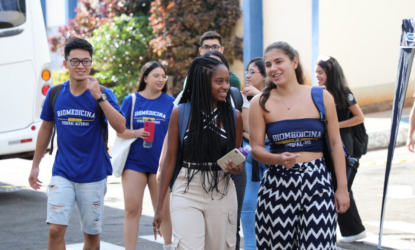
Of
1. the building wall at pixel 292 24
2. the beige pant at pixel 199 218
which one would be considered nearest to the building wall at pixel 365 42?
the building wall at pixel 292 24

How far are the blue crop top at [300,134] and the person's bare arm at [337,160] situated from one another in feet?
0.28

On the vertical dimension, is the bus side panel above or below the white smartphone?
above

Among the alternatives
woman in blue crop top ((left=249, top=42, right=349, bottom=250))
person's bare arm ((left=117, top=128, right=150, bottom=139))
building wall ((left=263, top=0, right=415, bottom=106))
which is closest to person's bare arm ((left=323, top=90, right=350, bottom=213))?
woman in blue crop top ((left=249, top=42, right=349, bottom=250))

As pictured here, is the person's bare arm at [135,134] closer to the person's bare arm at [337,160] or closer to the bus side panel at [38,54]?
the person's bare arm at [337,160]

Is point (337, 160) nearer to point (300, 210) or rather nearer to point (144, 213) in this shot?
point (300, 210)

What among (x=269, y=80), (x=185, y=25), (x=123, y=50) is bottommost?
(x=269, y=80)

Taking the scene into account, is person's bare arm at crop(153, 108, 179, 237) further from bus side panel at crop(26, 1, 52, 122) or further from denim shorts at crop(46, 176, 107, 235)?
bus side panel at crop(26, 1, 52, 122)

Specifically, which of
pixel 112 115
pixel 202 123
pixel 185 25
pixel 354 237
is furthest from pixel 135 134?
pixel 185 25

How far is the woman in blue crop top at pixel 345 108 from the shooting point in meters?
5.61

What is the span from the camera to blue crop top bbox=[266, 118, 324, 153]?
3.51 m

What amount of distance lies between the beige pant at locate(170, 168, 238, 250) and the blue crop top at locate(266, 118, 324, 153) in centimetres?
53

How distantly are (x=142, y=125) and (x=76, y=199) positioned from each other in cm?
122

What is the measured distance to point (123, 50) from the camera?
16969 millimetres

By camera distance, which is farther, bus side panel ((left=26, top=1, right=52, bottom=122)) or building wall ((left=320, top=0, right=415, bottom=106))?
building wall ((left=320, top=0, right=415, bottom=106))
